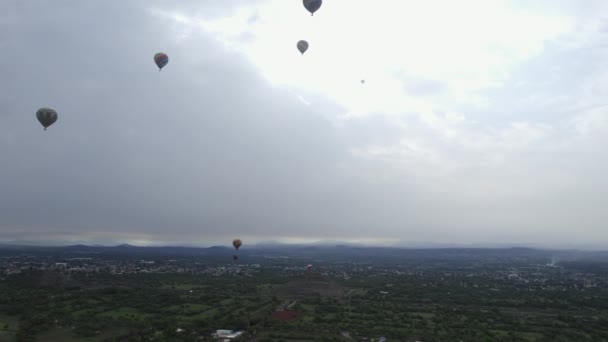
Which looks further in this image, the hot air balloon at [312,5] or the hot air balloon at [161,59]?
the hot air balloon at [161,59]

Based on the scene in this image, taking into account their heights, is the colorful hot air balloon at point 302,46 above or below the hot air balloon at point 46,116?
above

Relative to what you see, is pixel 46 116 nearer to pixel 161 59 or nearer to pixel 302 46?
pixel 161 59

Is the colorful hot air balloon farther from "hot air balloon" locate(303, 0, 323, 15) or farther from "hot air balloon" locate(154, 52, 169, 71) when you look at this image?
"hot air balloon" locate(154, 52, 169, 71)

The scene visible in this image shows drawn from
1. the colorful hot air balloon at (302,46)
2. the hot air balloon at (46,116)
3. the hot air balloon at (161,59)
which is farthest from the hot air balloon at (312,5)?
the hot air balloon at (46,116)

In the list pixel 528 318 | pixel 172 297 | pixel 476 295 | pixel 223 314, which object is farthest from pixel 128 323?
pixel 476 295

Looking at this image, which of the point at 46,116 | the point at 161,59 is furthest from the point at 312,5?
the point at 46,116

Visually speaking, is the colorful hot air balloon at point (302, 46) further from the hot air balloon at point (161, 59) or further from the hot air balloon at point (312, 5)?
the hot air balloon at point (161, 59)
